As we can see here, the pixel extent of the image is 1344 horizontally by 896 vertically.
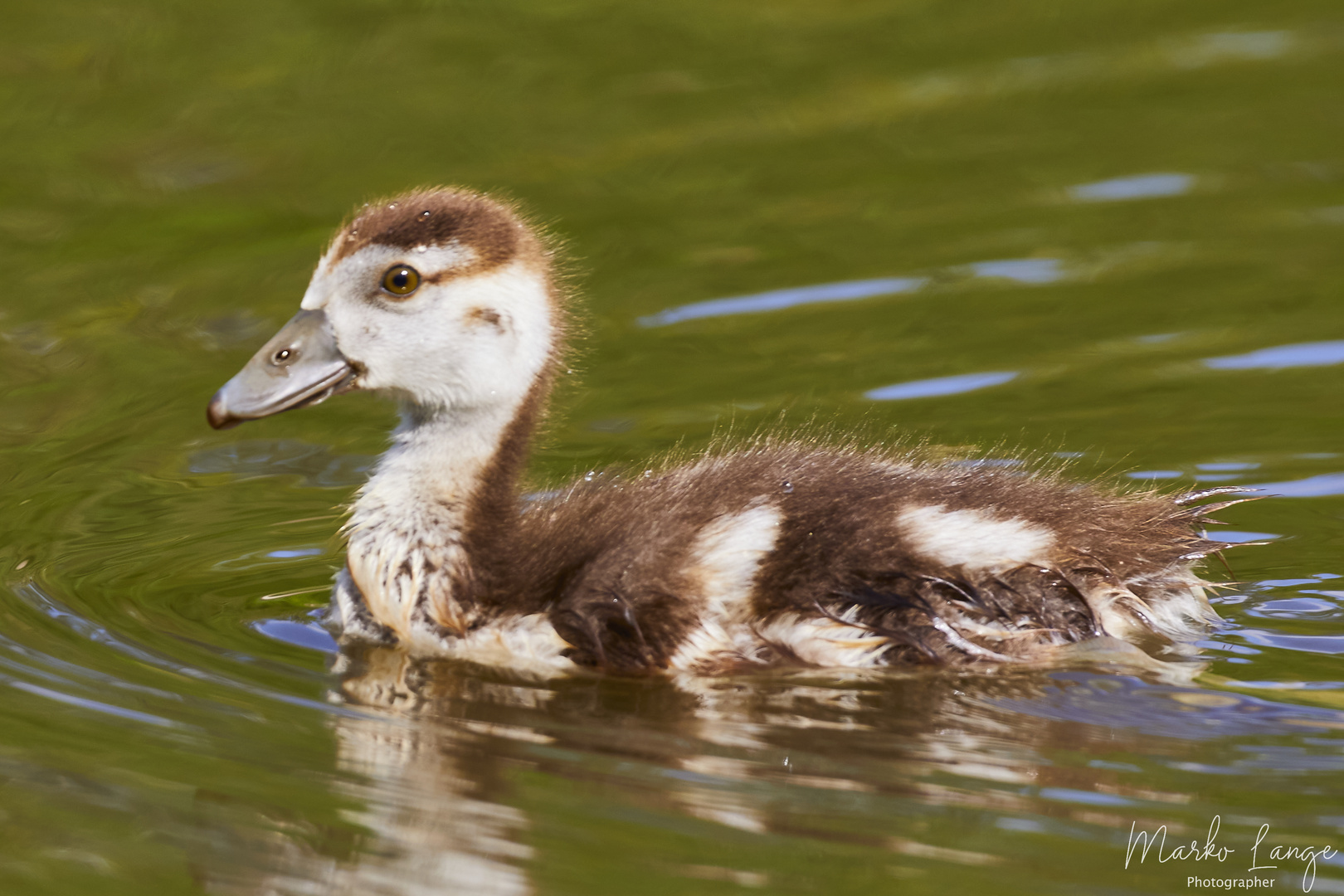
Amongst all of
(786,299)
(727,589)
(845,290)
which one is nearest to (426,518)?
(727,589)

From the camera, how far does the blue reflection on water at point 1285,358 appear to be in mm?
6430

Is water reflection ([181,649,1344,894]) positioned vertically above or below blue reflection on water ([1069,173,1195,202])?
below

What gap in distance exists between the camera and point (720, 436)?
20.1 ft

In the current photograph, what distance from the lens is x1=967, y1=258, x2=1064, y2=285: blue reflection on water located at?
284 inches

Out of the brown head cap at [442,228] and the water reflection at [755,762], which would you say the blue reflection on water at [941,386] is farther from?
the water reflection at [755,762]

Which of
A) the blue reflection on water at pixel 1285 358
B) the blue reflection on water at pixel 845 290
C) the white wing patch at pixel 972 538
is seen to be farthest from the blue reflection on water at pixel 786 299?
the white wing patch at pixel 972 538

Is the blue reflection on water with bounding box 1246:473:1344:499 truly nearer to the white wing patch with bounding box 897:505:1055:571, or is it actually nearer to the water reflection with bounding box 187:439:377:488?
the white wing patch with bounding box 897:505:1055:571

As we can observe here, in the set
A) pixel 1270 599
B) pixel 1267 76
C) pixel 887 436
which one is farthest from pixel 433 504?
pixel 1267 76

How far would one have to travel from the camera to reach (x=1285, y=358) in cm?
648

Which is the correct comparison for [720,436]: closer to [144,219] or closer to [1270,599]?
[1270,599]

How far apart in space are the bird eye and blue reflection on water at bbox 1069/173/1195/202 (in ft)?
12.5

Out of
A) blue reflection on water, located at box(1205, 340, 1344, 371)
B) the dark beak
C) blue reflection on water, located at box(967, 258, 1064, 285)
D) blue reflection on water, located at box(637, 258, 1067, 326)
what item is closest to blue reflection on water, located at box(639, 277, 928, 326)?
blue reflection on water, located at box(637, 258, 1067, 326)

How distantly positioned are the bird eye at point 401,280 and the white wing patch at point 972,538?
1335mm

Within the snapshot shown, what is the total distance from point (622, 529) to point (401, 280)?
0.86 m
